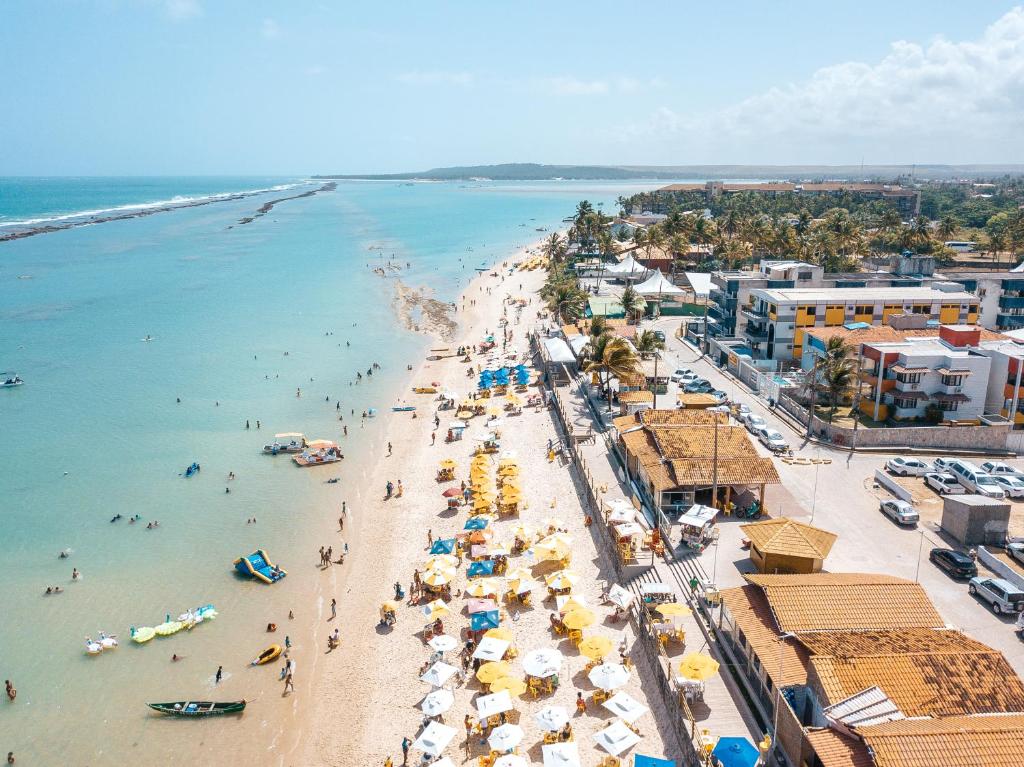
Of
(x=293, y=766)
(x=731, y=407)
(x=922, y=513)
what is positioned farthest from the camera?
(x=731, y=407)

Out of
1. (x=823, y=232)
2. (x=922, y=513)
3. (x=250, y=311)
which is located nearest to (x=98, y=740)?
(x=922, y=513)

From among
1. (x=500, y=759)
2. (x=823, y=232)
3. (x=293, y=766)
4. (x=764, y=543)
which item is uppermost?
(x=823, y=232)

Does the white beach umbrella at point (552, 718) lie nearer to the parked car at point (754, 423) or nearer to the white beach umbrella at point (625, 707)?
the white beach umbrella at point (625, 707)

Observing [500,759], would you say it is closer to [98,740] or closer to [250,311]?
[98,740]

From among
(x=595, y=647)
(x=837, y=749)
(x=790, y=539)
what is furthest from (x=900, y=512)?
(x=837, y=749)

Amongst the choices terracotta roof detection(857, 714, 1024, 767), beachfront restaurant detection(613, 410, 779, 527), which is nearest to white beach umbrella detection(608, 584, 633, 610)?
beachfront restaurant detection(613, 410, 779, 527)

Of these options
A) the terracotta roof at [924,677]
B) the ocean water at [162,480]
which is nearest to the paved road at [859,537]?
the terracotta roof at [924,677]
